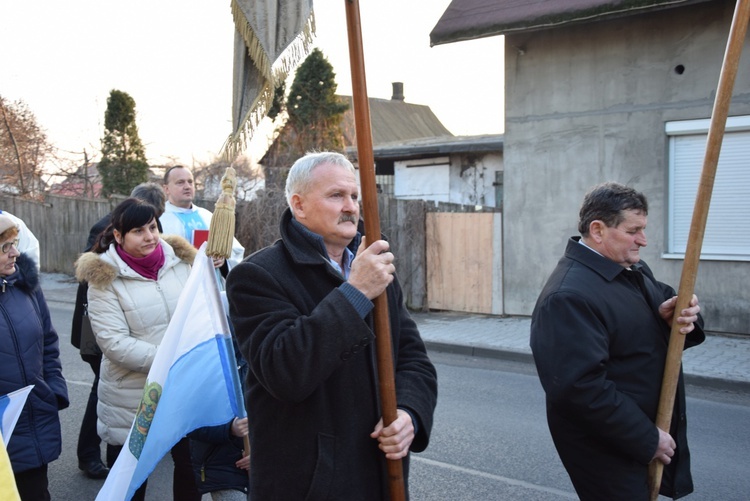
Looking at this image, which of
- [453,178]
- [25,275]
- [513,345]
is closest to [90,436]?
[25,275]

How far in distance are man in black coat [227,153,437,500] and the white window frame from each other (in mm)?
8883

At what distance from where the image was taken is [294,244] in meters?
2.39

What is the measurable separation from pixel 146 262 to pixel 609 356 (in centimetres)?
266

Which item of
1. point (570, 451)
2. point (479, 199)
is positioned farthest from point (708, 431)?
point (479, 199)

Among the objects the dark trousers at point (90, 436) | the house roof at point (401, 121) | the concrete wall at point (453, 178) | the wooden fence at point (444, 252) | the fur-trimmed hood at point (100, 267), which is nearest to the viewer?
the fur-trimmed hood at point (100, 267)

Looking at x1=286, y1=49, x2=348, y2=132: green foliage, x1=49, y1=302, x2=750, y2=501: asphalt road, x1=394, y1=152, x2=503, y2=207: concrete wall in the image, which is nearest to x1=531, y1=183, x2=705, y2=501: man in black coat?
x1=49, y1=302, x2=750, y2=501: asphalt road

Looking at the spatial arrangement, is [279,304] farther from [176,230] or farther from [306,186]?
[176,230]

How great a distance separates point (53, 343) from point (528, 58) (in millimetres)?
9625

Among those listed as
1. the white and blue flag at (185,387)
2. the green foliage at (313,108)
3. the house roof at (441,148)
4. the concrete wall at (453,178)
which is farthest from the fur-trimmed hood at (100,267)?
the green foliage at (313,108)

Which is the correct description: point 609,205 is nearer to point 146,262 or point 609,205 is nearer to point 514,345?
point 146,262

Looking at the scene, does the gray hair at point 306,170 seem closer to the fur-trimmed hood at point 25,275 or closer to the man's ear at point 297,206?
Answer: the man's ear at point 297,206

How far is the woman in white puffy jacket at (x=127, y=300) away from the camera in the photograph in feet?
13.5

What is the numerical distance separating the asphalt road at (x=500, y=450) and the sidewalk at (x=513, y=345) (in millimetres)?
245

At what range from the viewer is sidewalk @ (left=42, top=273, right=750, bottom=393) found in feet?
26.5
